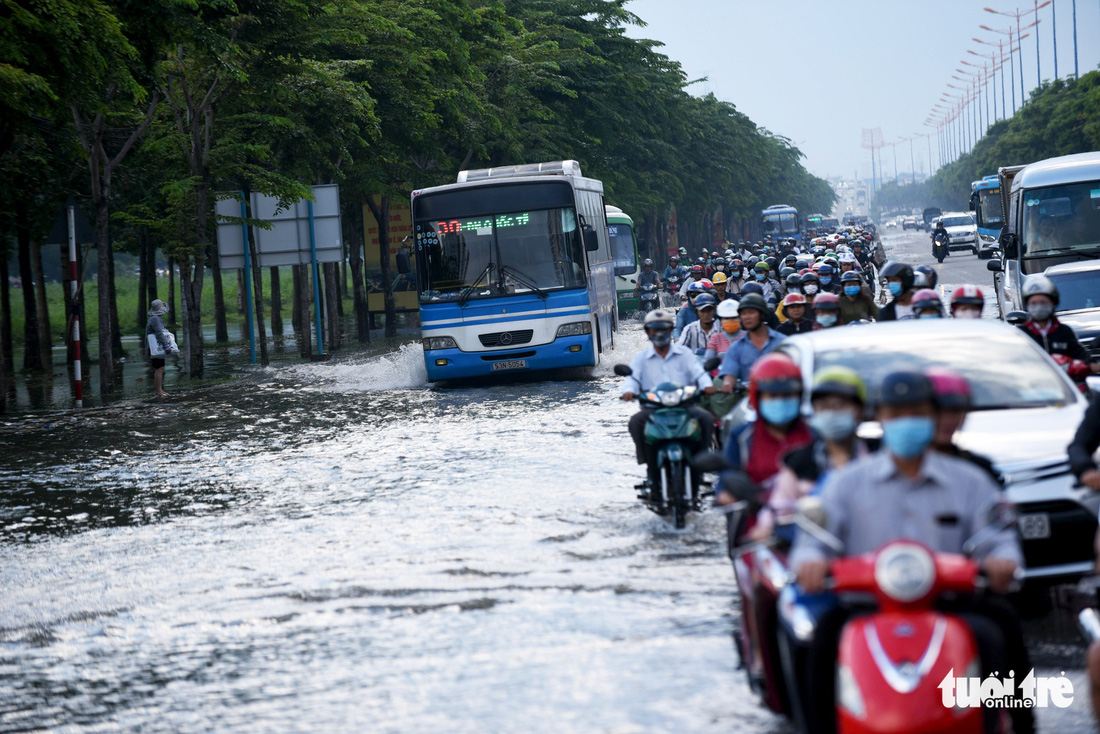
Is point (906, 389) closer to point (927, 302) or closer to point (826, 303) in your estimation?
point (927, 302)

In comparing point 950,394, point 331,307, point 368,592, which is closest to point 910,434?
point 950,394

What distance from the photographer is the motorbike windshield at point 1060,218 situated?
67.8 ft

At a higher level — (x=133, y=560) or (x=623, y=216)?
(x=623, y=216)

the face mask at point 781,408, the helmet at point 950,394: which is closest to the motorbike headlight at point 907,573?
the helmet at point 950,394

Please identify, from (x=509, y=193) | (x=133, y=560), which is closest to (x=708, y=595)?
(x=133, y=560)

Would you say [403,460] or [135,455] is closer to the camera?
[403,460]

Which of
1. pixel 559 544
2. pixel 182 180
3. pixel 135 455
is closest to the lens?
pixel 559 544

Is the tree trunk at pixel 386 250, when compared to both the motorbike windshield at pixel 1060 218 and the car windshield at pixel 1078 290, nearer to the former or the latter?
the motorbike windshield at pixel 1060 218

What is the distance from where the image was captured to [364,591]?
8.73 meters

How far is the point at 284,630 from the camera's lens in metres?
7.90

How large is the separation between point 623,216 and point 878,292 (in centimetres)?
795

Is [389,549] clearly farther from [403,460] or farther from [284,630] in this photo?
[403,460]

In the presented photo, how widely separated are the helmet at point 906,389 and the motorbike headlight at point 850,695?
79cm

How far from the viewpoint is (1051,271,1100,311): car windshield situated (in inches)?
690
